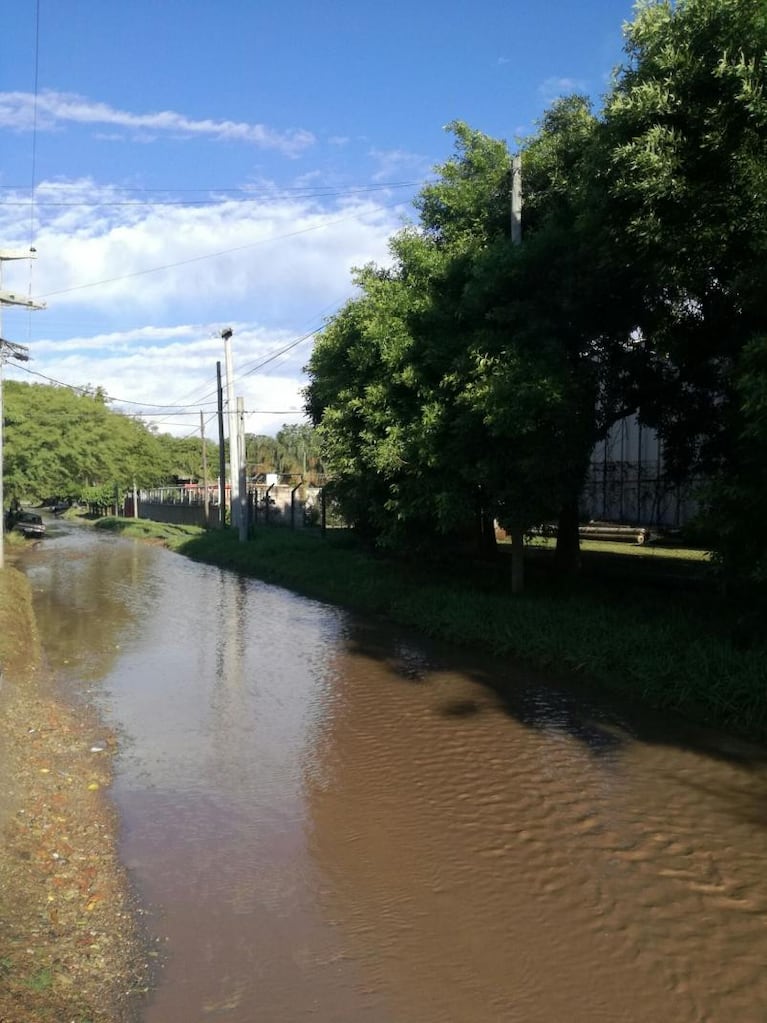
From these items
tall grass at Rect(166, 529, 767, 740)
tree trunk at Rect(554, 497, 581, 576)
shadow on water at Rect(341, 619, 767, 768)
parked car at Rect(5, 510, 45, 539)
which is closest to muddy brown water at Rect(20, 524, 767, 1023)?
shadow on water at Rect(341, 619, 767, 768)

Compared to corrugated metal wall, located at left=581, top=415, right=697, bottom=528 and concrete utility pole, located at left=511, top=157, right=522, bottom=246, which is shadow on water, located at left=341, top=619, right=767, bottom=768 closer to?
concrete utility pole, located at left=511, top=157, right=522, bottom=246

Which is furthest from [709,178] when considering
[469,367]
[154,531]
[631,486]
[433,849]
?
[154,531]

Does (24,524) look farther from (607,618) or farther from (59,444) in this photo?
(607,618)

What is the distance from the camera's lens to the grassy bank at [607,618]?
335 inches

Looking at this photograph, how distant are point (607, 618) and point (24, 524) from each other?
107 ft

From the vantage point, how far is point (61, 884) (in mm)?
4867

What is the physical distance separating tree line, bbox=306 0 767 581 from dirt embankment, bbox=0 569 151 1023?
5.69 meters

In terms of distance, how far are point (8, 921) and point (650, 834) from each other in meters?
4.03

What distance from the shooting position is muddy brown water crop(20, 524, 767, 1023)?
13.1 ft

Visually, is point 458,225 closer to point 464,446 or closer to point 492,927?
point 464,446

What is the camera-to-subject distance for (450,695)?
9.73m

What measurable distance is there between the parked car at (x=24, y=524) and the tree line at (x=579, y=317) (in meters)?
25.4

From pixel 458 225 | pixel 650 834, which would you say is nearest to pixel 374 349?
pixel 458 225

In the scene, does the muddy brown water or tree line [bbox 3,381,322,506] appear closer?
the muddy brown water
